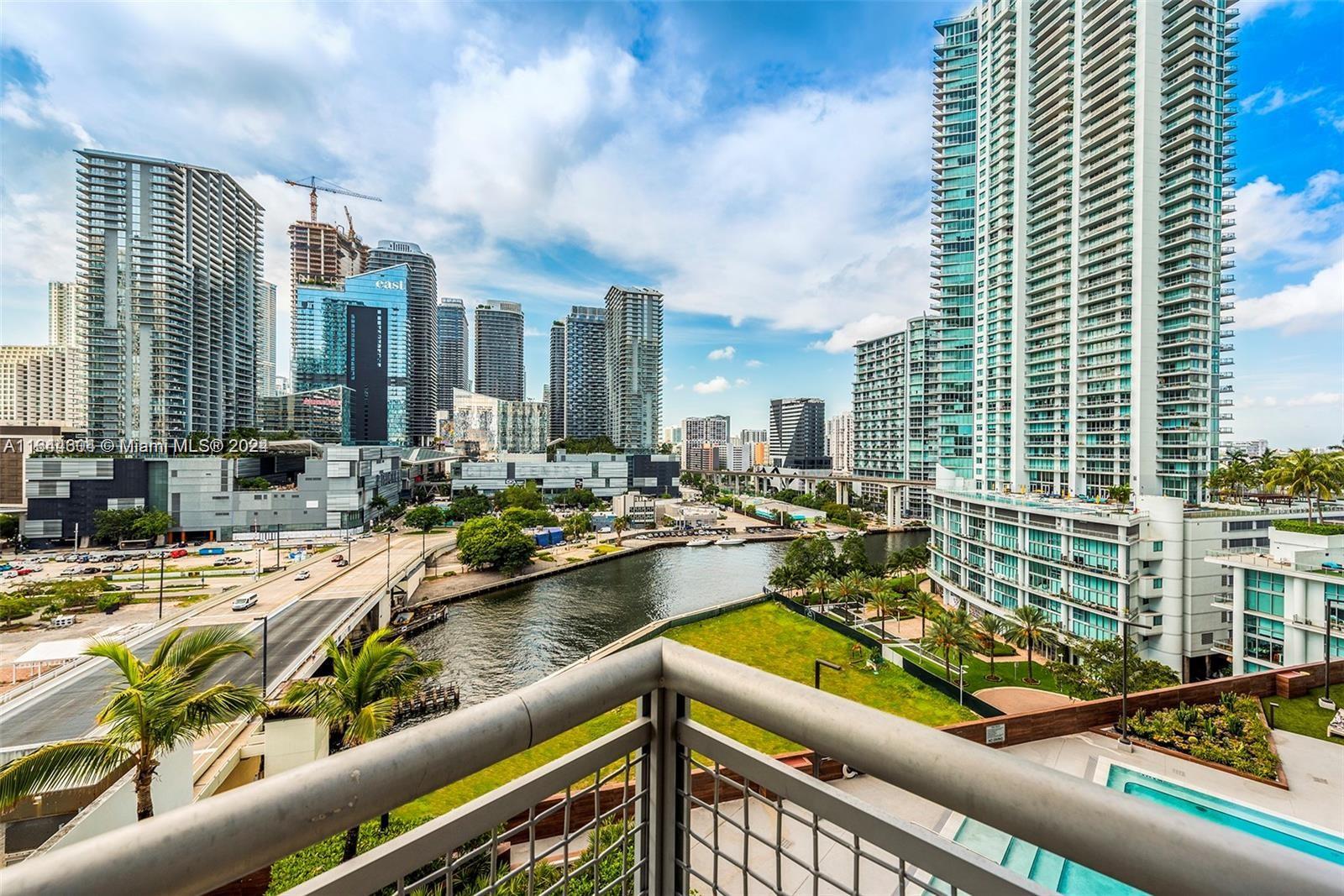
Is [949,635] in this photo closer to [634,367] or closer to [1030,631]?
[1030,631]

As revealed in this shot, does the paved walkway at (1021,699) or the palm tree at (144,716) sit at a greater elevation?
the palm tree at (144,716)

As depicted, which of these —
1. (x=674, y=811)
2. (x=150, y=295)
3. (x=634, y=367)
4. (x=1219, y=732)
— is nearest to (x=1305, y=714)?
(x=1219, y=732)

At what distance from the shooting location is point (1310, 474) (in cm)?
1345

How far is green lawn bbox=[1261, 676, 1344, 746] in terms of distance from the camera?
7.35 meters

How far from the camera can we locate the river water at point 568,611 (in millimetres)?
14117

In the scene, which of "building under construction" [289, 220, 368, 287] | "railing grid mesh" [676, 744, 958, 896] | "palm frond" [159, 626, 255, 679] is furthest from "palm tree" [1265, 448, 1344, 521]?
"building under construction" [289, 220, 368, 287]

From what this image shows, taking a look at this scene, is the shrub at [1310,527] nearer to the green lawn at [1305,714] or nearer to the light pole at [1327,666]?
A: the light pole at [1327,666]

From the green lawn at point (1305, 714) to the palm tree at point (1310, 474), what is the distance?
7473 millimetres

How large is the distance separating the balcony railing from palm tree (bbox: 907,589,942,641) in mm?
14918

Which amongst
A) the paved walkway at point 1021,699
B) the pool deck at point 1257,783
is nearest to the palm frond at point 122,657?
the pool deck at point 1257,783

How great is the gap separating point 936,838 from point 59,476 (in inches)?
1504

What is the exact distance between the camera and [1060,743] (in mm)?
6871

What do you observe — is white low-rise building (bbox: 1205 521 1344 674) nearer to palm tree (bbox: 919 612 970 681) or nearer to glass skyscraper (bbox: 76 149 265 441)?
palm tree (bbox: 919 612 970 681)

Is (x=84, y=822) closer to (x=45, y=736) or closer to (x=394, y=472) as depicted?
(x=45, y=736)
